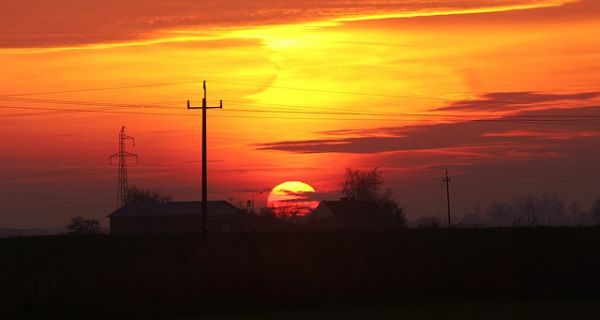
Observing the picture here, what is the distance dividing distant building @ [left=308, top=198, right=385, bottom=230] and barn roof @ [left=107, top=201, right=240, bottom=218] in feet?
51.5

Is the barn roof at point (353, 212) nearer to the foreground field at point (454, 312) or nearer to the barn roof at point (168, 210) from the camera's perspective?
the barn roof at point (168, 210)

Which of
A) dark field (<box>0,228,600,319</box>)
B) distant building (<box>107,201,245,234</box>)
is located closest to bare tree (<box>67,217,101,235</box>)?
distant building (<box>107,201,245,234</box>)

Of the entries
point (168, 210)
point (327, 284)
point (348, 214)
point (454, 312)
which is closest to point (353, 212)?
point (348, 214)

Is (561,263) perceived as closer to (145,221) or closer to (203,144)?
(203,144)

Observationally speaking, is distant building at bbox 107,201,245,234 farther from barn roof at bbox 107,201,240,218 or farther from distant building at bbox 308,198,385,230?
distant building at bbox 308,198,385,230

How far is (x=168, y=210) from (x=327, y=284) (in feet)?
347

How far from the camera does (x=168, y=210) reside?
142250 mm

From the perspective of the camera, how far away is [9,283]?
35.4 metres

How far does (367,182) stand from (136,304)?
123322mm

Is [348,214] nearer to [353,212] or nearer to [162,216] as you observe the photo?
[353,212]

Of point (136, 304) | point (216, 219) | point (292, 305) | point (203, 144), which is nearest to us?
point (136, 304)

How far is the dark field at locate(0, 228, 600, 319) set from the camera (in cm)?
3394

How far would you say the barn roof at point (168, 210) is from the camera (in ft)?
463

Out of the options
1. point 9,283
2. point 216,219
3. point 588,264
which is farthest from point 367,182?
point 9,283
